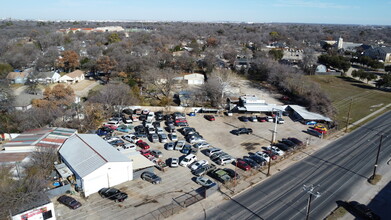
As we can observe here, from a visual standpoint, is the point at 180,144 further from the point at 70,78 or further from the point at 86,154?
the point at 70,78

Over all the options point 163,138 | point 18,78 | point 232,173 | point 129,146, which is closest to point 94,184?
point 129,146

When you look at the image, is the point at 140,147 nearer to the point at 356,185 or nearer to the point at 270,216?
the point at 270,216

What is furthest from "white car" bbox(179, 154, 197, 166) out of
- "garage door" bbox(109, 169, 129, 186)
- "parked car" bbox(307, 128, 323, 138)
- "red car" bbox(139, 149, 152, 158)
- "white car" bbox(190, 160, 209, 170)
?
"parked car" bbox(307, 128, 323, 138)

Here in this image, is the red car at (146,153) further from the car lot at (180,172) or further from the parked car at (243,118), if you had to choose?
the parked car at (243,118)

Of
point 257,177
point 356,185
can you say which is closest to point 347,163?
point 356,185

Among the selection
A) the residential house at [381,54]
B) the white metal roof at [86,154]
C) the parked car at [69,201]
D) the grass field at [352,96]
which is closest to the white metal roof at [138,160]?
the white metal roof at [86,154]

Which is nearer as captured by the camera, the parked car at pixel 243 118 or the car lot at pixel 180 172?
the car lot at pixel 180 172
